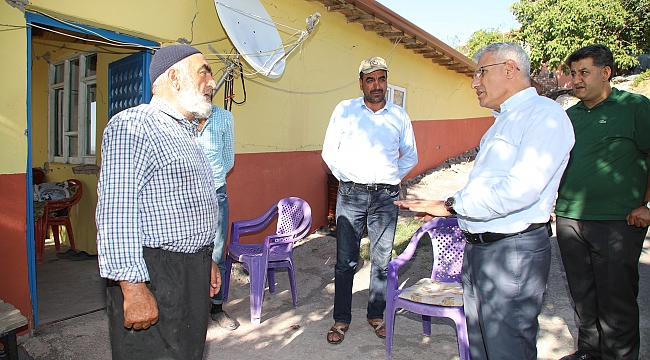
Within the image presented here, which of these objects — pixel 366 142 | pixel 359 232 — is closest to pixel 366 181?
pixel 366 142

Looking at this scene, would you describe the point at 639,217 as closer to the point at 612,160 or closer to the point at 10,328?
the point at 612,160

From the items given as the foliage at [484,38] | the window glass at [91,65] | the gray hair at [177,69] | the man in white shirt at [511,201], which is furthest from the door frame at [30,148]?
the foliage at [484,38]

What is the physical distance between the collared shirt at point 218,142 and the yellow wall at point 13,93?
1272mm

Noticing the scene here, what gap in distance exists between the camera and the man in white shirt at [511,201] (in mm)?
1890

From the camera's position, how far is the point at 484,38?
20297 mm

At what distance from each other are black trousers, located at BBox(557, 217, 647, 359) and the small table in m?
3.46

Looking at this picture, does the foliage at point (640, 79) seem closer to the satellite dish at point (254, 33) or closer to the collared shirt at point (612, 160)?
the satellite dish at point (254, 33)

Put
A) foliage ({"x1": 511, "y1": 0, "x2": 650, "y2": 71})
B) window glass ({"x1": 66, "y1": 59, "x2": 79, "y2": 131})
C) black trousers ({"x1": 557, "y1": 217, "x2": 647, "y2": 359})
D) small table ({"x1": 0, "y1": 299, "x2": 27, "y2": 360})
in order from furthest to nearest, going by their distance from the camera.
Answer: foliage ({"x1": 511, "y1": 0, "x2": 650, "y2": 71}), window glass ({"x1": 66, "y1": 59, "x2": 79, "y2": 131}), black trousers ({"x1": 557, "y1": 217, "x2": 647, "y2": 359}), small table ({"x1": 0, "y1": 299, "x2": 27, "y2": 360})

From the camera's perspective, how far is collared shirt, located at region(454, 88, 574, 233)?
1.87 metres

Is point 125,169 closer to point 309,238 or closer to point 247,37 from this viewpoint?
point 247,37

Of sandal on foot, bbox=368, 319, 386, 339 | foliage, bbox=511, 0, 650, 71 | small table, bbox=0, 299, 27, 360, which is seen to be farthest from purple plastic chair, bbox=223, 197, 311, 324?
foliage, bbox=511, 0, 650, 71

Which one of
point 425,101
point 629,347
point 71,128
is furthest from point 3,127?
point 425,101

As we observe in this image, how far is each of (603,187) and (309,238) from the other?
412 centimetres

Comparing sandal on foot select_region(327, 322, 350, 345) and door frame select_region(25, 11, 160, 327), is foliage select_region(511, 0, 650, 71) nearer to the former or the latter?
sandal on foot select_region(327, 322, 350, 345)
